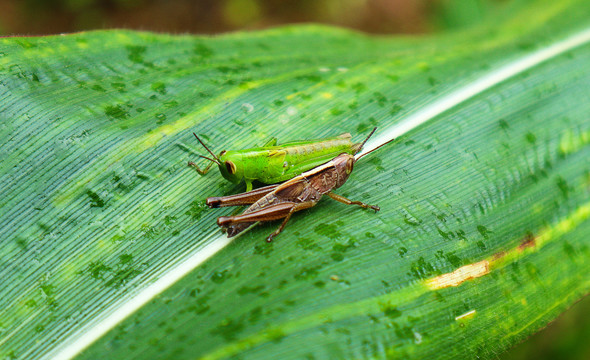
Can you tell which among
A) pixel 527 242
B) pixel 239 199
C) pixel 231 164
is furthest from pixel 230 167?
pixel 527 242

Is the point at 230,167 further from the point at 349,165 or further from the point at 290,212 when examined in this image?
the point at 349,165

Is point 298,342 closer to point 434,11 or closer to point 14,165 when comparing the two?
point 14,165

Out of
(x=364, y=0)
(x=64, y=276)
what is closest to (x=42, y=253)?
(x=64, y=276)

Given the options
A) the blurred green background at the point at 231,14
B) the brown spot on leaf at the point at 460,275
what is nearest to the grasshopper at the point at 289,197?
the brown spot on leaf at the point at 460,275

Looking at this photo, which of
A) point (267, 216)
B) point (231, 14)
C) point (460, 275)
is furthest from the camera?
point (231, 14)

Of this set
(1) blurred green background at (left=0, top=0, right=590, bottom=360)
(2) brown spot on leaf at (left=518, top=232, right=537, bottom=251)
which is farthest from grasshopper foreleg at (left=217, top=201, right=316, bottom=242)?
(1) blurred green background at (left=0, top=0, right=590, bottom=360)

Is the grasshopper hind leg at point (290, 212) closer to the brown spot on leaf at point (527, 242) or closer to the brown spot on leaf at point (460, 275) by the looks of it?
the brown spot on leaf at point (460, 275)
